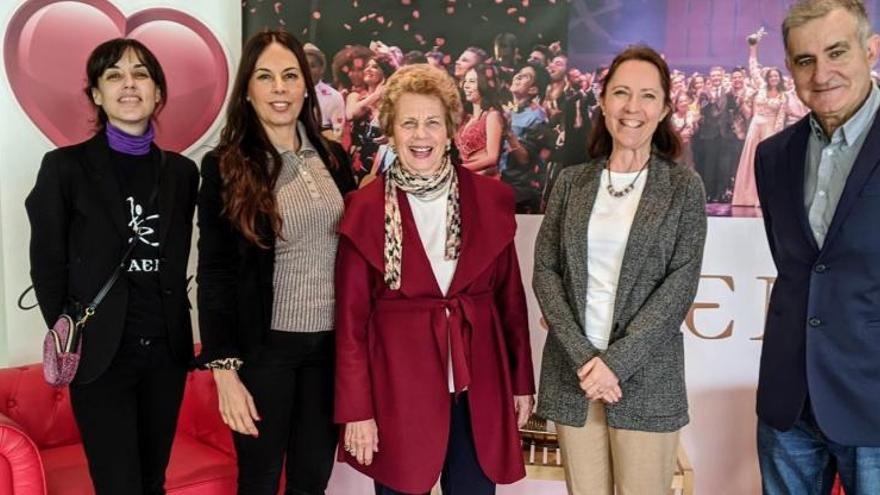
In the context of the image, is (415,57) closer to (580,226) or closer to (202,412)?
(580,226)

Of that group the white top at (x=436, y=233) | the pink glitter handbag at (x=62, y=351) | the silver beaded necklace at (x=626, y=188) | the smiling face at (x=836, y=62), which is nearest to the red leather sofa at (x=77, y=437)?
the pink glitter handbag at (x=62, y=351)

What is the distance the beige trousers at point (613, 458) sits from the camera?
1.90 meters

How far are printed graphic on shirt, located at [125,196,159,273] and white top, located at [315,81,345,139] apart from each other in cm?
104

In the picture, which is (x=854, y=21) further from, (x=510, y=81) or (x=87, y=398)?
(x=87, y=398)

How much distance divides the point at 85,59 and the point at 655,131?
2247 millimetres

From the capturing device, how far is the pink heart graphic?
9.46 ft

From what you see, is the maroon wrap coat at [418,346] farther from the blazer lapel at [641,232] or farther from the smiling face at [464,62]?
the smiling face at [464,62]

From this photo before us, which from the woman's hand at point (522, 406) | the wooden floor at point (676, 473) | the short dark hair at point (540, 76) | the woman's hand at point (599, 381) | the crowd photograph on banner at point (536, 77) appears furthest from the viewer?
the short dark hair at point (540, 76)

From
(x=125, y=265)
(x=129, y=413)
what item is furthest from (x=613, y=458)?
(x=125, y=265)

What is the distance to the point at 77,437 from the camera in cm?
286

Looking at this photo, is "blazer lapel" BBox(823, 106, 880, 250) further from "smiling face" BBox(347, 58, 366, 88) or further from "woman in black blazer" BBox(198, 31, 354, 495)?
"smiling face" BBox(347, 58, 366, 88)

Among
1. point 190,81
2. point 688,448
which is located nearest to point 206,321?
point 190,81

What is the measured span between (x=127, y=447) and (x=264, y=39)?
1204mm

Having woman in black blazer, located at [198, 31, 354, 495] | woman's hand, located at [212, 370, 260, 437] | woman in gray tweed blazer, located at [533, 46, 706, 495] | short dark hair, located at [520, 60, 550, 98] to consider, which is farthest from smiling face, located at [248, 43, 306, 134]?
short dark hair, located at [520, 60, 550, 98]
